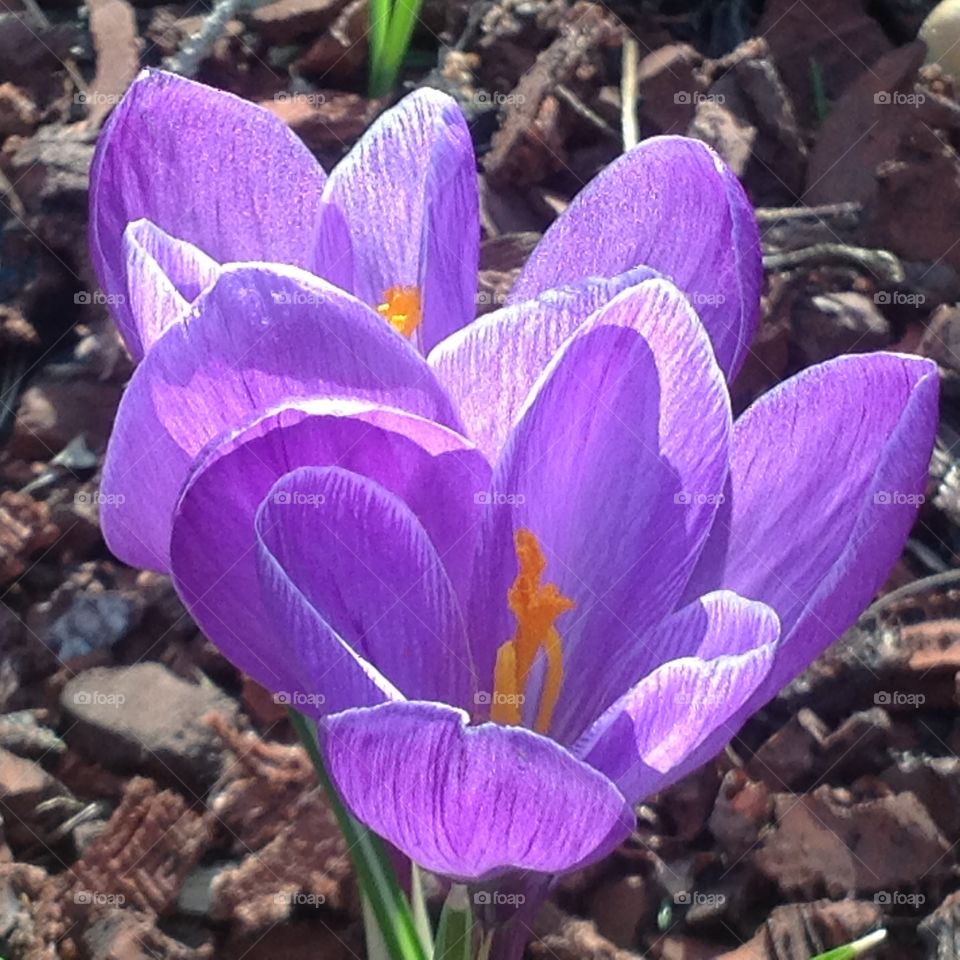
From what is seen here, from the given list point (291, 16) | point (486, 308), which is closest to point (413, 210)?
point (486, 308)

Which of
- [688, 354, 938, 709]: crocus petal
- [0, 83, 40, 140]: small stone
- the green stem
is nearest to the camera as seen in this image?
[688, 354, 938, 709]: crocus petal

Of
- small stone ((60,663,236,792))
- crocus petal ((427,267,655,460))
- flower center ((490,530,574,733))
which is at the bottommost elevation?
small stone ((60,663,236,792))

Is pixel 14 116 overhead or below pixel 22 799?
overhead

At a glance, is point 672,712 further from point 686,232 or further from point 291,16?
point 291,16

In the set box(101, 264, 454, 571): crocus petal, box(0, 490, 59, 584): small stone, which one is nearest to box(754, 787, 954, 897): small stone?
box(101, 264, 454, 571): crocus petal

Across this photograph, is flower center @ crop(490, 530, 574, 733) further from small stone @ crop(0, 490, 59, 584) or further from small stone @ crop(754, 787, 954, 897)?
small stone @ crop(0, 490, 59, 584)

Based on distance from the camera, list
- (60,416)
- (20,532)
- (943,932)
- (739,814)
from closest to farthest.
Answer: (943,932) → (739,814) → (20,532) → (60,416)
